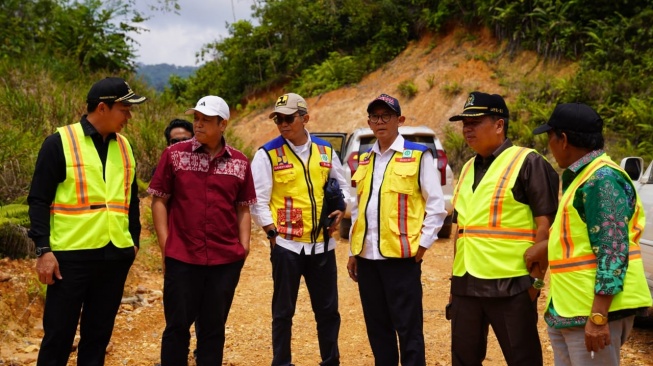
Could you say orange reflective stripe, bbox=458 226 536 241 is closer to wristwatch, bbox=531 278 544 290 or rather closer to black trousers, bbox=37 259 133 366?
wristwatch, bbox=531 278 544 290

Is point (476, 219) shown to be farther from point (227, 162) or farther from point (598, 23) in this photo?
point (598, 23)

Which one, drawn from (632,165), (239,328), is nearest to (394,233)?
(632,165)

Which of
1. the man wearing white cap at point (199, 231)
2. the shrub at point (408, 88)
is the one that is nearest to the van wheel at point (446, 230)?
the man wearing white cap at point (199, 231)

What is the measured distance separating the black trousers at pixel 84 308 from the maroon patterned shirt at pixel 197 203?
389mm

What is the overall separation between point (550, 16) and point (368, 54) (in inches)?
305

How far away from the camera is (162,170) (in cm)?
400

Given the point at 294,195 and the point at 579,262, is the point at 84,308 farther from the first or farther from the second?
the point at 579,262

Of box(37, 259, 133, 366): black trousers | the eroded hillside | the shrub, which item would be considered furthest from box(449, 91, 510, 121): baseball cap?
the shrub

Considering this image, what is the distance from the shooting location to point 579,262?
2.88 m

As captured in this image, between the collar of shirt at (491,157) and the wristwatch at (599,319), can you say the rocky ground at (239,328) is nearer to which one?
the collar of shirt at (491,157)

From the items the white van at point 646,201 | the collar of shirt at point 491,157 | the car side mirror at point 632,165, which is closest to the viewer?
the collar of shirt at point 491,157

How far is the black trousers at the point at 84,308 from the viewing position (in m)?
3.66

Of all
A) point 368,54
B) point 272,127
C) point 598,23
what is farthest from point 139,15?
point 598,23

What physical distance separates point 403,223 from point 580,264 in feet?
4.61
